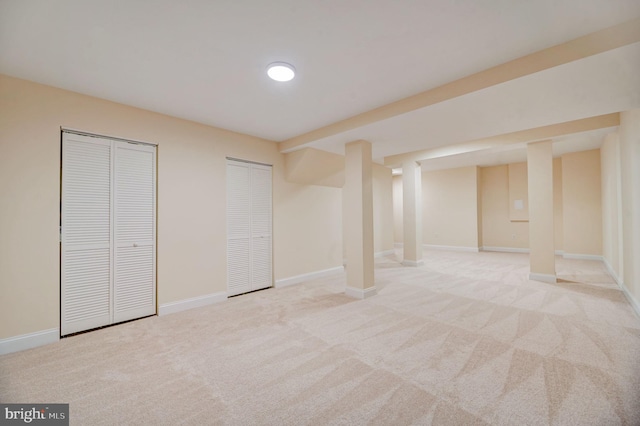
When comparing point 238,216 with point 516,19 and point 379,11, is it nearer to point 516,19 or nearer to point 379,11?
point 379,11

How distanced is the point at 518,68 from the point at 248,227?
13.8ft

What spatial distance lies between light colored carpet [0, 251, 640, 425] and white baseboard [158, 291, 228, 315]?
0.14 meters

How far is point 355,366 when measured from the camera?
2270mm

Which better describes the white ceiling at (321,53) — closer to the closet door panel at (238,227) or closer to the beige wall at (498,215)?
the closet door panel at (238,227)

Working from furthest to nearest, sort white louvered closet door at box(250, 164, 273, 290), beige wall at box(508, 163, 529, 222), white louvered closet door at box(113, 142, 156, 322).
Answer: beige wall at box(508, 163, 529, 222)
white louvered closet door at box(250, 164, 273, 290)
white louvered closet door at box(113, 142, 156, 322)

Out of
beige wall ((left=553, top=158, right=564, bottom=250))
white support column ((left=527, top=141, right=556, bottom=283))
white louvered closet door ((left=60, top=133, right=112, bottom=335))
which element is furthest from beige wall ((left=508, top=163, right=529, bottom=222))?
white louvered closet door ((left=60, top=133, right=112, bottom=335))

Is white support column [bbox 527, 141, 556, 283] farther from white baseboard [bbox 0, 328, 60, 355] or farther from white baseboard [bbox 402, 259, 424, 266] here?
white baseboard [bbox 0, 328, 60, 355]

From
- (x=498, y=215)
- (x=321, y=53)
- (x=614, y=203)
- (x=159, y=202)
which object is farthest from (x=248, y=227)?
(x=498, y=215)

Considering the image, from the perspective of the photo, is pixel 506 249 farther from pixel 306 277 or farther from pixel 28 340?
pixel 28 340

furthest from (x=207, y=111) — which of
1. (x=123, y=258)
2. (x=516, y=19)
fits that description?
(x=516, y=19)

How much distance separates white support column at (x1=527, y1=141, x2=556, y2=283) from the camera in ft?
15.9

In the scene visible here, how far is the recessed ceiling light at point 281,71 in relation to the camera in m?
2.44

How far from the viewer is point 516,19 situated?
6.24ft

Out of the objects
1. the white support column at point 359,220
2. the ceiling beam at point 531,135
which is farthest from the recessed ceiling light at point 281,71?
the ceiling beam at point 531,135
